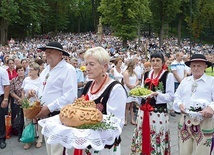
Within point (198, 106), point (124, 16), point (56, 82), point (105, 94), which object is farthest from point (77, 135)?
point (124, 16)

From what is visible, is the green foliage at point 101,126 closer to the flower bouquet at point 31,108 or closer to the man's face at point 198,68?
the flower bouquet at point 31,108

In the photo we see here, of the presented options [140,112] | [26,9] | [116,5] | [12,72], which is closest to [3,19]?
[26,9]

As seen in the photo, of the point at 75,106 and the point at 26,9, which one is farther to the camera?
the point at 26,9

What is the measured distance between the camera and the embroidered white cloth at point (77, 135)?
239cm

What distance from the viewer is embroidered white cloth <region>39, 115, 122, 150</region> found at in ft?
7.84

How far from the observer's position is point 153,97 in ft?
16.0

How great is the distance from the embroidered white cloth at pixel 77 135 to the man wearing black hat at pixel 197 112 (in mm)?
1726

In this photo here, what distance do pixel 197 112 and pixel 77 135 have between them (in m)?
2.11

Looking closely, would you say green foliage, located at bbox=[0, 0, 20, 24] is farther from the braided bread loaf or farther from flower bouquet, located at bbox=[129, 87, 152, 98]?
the braided bread loaf

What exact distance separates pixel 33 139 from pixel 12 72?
2.65 m

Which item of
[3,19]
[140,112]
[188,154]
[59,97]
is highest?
[3,19]

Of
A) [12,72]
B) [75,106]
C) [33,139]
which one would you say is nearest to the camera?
[75,106]

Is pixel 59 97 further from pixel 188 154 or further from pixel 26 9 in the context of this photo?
pixel 26 9

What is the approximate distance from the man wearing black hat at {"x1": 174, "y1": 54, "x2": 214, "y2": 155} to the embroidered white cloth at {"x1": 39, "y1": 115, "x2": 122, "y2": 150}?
5.66 feet
